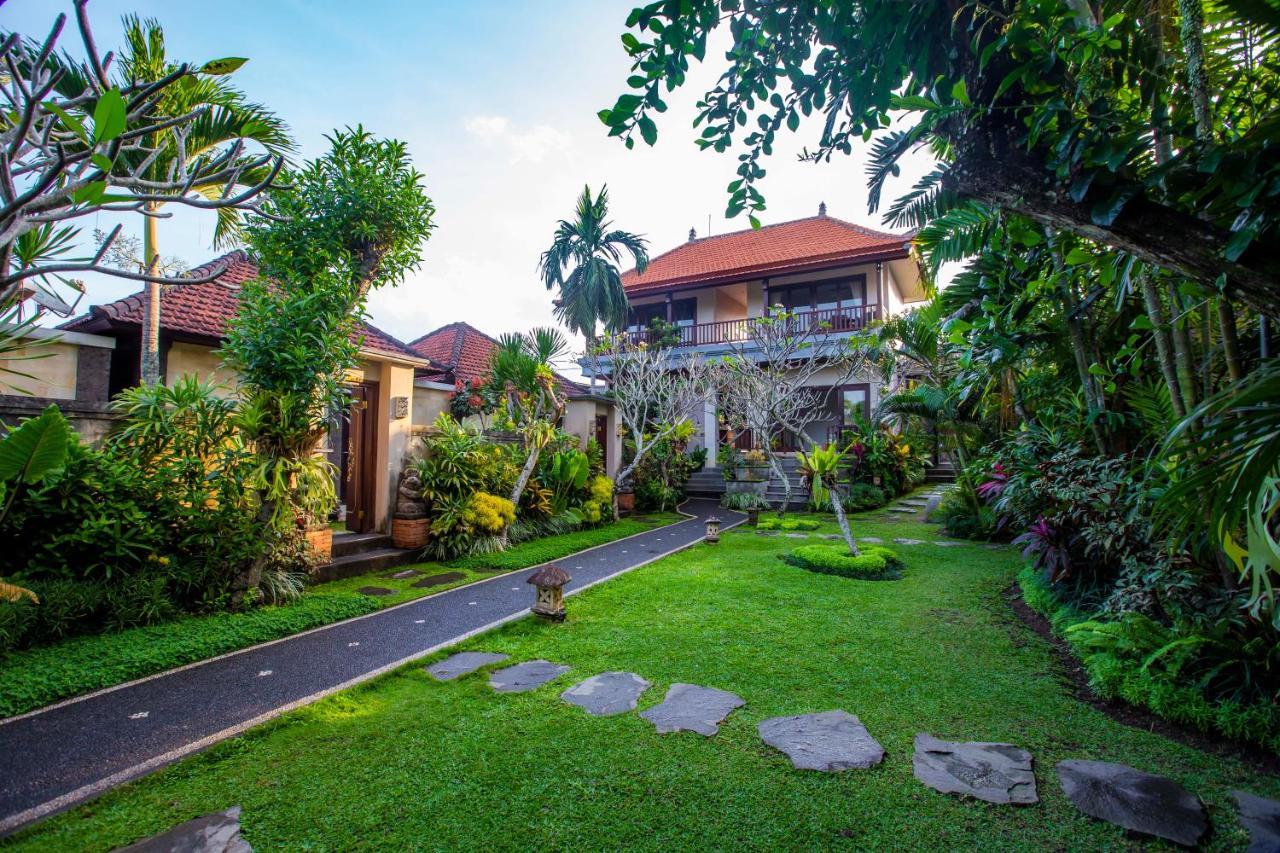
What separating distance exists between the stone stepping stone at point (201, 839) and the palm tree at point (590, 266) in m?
16.9

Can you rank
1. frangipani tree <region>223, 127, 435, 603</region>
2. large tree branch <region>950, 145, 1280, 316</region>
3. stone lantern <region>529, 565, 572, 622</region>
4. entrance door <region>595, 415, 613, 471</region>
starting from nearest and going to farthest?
large tree branch <region>950, 145, 1280, 316</region> → stone lantern <region>529, 565, 572, 622</region> → frangipani tree <region>223, 127, 435, 603</region> → entrance door <region>595, 415, 613, 471</region>

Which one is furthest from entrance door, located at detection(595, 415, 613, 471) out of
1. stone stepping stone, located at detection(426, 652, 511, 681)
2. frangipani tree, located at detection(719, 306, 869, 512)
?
stone stepping stone, located at detection(426, 652, 511, 681)

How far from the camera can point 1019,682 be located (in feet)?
11.9

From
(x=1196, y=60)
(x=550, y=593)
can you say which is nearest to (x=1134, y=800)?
(x=1196, y=60)

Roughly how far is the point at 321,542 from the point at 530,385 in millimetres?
3997

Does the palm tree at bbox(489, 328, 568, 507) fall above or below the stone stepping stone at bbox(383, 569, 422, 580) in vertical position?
above

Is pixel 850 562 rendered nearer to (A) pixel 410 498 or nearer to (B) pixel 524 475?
(B) pixel 524 475

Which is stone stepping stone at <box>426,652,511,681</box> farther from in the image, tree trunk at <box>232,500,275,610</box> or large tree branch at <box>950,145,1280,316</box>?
large tree branch at <box>950,145,1280,316</box>

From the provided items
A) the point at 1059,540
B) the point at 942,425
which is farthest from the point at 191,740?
the point at 942,425

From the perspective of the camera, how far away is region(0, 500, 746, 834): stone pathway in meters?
2.61

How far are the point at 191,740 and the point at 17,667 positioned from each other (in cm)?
176

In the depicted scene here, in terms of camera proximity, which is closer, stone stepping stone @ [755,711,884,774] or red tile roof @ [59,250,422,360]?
stone stepping stone @ [755,711,884,774]

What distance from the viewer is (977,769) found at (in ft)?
8.50

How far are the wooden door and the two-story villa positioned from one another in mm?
9491
